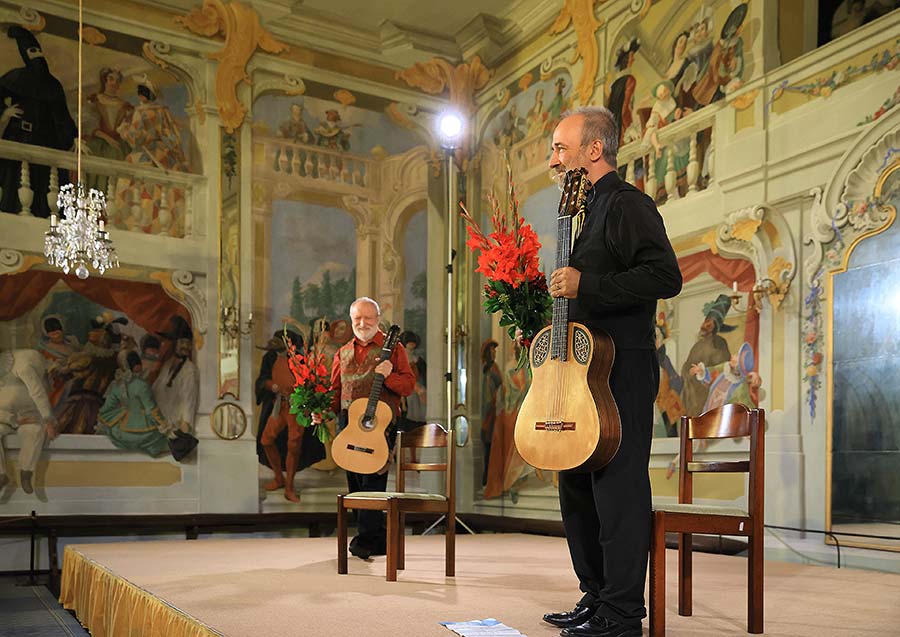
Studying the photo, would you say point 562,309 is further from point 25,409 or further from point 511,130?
point 511,130

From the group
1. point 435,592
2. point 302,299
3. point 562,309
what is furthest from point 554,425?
point 302,299

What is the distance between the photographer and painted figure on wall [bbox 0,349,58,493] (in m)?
8.65

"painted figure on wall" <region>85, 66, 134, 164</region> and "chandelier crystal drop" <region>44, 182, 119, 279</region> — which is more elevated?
"painted figure on wall" <region>85, 66, 134, 164</region>

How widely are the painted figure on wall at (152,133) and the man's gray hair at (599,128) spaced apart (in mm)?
7528

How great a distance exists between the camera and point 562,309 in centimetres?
319

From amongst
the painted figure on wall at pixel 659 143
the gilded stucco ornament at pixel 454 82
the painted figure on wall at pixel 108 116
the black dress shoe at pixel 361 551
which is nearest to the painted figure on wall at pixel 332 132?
the gilded stucco ornament at pixel 454 82

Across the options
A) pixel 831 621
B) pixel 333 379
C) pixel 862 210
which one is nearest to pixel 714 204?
pixel 862 210

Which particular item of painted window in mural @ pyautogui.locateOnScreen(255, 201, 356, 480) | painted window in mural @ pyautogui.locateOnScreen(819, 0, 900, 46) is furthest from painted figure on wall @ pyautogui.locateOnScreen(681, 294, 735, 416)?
painted window in mural @ pyautogui.locateOnScreen(255, 201, 356, 480)

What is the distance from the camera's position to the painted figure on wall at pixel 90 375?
8.97 metres

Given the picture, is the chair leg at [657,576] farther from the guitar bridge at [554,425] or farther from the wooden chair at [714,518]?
the guitar bridge at [554,425]

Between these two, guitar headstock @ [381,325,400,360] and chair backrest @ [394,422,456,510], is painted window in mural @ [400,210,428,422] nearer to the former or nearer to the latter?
guitar headstock @ [381,325,400,360]

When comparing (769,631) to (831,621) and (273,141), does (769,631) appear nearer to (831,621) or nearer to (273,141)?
(831,621)

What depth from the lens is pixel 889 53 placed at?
638 cm

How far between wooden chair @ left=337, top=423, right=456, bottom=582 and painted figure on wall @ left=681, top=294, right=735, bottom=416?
3116mm
